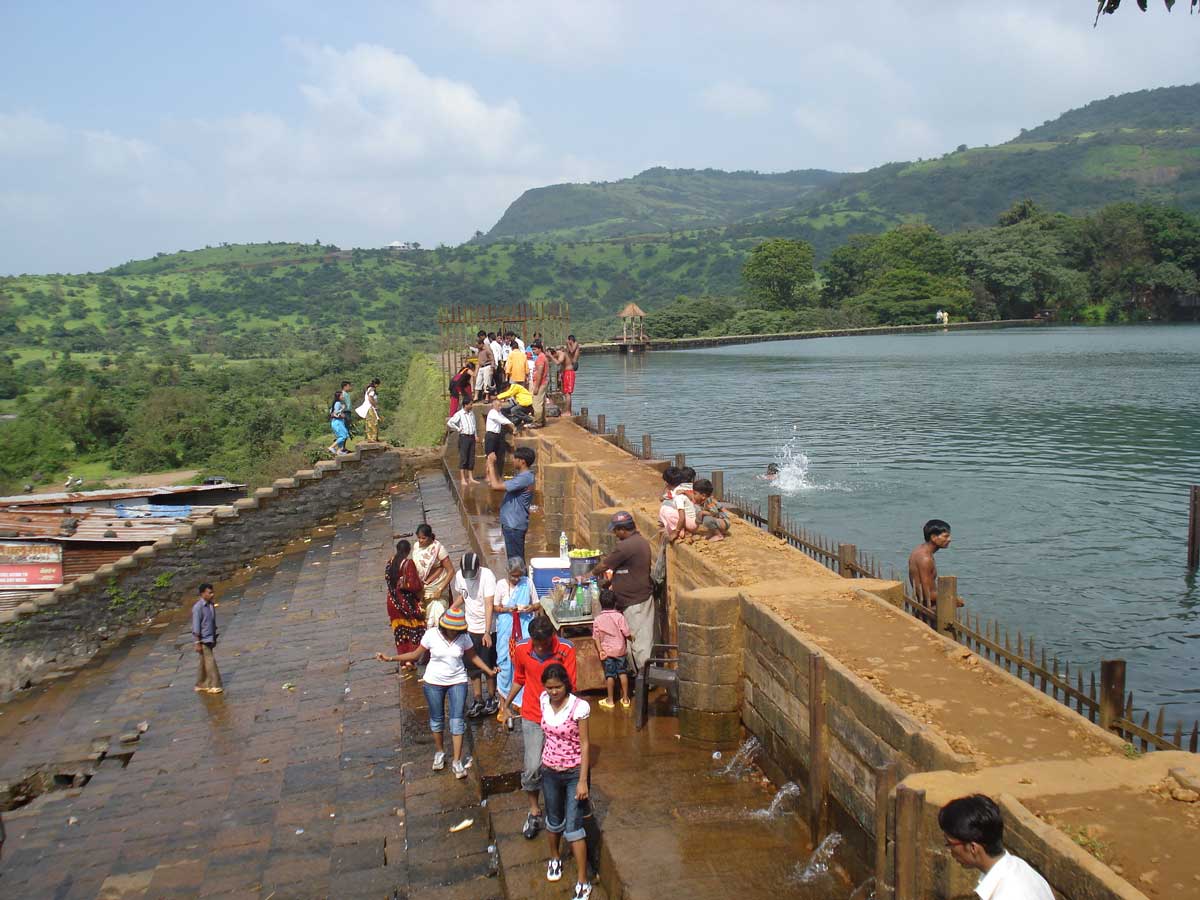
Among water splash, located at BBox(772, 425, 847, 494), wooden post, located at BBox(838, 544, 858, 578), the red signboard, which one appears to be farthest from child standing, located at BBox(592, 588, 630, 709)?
the red signboard

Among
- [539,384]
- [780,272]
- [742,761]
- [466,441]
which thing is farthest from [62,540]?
[780,272]

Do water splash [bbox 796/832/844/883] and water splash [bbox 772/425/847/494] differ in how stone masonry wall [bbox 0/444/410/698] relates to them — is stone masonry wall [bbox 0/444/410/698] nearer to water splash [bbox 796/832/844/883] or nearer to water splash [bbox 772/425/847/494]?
water splash [bbox 772/425/847/494]

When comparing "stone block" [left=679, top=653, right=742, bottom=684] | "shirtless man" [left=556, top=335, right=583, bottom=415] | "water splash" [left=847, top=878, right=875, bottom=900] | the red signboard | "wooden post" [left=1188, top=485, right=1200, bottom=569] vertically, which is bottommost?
the red signboard

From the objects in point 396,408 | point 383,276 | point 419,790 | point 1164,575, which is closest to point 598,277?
point 383,276


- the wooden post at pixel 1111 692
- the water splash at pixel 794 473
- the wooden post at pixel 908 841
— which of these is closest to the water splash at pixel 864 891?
the wooden post at pixel 908 841

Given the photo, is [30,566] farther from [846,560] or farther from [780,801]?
[780,801]

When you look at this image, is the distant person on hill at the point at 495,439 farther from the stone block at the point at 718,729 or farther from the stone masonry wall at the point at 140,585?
the stone block at the point at 718,729

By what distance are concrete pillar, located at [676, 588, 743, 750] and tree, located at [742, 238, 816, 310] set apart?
8108cm

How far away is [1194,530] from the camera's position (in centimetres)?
1634

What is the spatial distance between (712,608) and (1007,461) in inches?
864

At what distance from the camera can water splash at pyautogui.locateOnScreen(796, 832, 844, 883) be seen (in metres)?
5.66

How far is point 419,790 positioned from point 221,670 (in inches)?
240

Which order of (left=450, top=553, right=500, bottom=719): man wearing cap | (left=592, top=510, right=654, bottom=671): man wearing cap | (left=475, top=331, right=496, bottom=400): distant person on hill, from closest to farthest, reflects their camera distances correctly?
(left=450, top=553, right=500, bottom=719): man wearing cap → (left=592, top=510, right=654, bottom=671): man wearing cap → (left=475, top=331, right=496, bottom=400): distant person on hill

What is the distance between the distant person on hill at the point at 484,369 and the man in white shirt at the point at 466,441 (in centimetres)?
100
